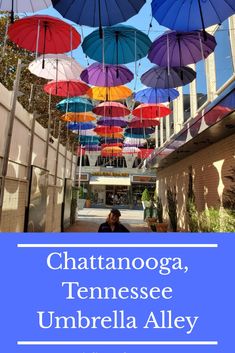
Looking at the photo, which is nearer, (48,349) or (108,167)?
(48,349)

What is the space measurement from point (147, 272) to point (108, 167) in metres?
40.4

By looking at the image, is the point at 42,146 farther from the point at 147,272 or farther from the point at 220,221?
the point at 147,272

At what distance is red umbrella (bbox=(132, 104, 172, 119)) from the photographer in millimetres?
11305

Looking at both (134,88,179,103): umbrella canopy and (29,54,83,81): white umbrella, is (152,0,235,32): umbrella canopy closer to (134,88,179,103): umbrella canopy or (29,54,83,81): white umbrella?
(29,54,83,81): white umbrella

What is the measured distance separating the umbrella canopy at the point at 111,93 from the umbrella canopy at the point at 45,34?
10.8 feet

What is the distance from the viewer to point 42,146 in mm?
9688

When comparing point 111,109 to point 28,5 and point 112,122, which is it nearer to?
point 112,122

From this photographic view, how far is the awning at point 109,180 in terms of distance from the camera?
40.4 metres

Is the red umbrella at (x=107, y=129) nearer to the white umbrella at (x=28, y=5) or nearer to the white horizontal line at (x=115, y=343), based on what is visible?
the white umbrella at (x=28, y=5)

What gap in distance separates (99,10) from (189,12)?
1504mm

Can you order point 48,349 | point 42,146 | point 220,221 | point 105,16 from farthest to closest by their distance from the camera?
point 42,146, point 220,221, point 105,16, point 48,349

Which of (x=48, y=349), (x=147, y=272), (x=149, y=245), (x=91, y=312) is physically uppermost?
(x=149, y=245)

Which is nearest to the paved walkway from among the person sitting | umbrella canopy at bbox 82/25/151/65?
umbrella canopy at bbox 82/25/151/65

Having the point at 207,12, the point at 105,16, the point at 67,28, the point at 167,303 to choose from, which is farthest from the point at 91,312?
the point at 67,28
